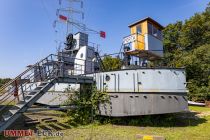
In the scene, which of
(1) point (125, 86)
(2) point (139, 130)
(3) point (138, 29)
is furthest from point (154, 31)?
(2) point (139, 130)

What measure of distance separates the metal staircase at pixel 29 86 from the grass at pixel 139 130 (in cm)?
161

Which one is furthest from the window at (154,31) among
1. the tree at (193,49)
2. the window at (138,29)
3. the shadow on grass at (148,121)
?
the shadow on grass at (148,121)

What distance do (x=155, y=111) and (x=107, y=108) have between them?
2.42 metres

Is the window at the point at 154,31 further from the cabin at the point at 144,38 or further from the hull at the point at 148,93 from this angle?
the hull at the point at 148,93

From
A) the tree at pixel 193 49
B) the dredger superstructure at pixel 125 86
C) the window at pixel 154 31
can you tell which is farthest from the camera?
the tree at pixel 193 49

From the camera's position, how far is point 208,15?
29703 millimetres

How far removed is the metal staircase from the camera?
7.90m

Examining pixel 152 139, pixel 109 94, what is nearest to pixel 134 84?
pixel 109 94

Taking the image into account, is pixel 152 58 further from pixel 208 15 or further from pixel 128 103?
pixel 208 15

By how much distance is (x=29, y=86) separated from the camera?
10375mm

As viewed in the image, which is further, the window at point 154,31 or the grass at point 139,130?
the window at point 154,31

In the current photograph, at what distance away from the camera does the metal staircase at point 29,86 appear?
790 centimetres

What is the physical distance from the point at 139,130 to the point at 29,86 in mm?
5746

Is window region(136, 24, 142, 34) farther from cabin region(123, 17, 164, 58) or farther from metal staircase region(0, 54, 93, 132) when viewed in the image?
metal staircase region(0, 54, 93, 132)
